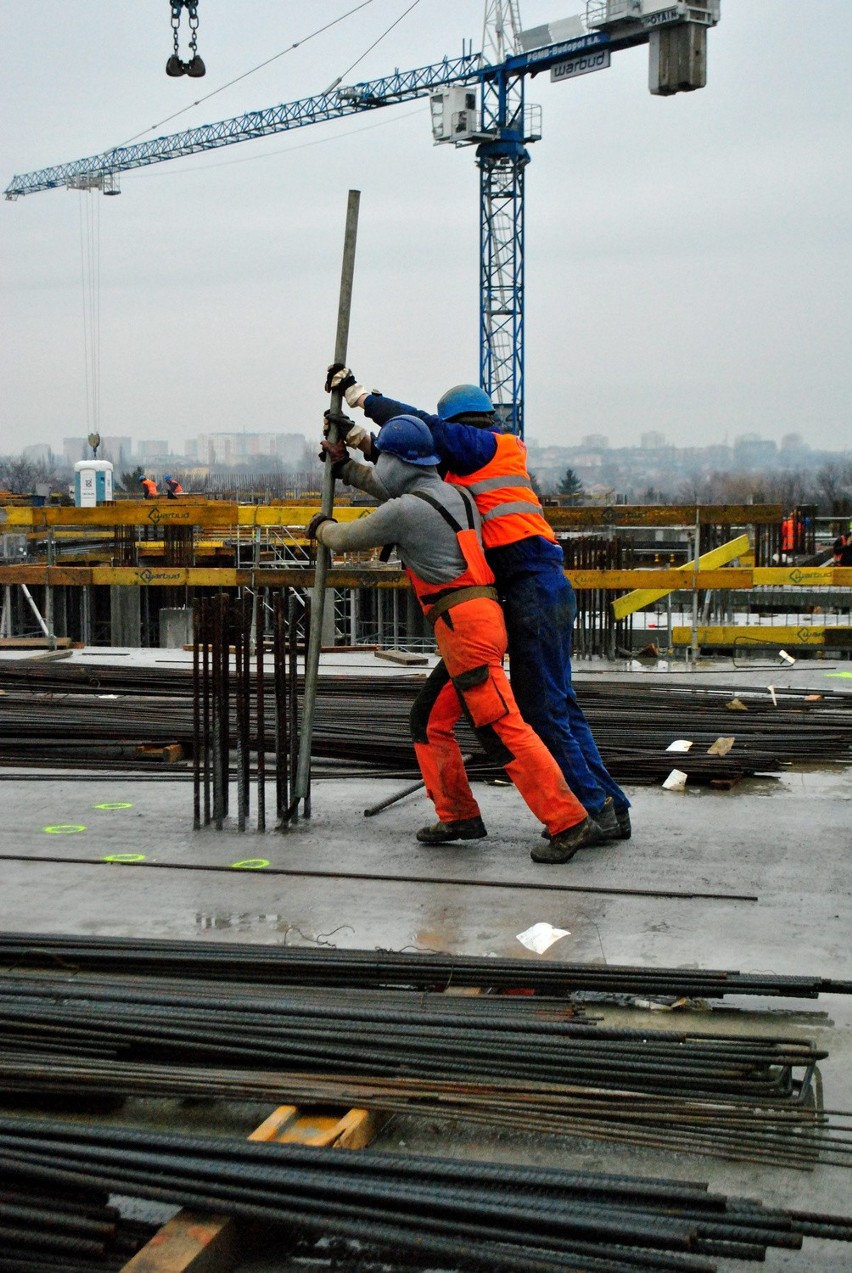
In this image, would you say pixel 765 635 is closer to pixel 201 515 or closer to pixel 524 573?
pixel 201 515

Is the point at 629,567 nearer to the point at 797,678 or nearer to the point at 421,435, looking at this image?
the point at 797,678

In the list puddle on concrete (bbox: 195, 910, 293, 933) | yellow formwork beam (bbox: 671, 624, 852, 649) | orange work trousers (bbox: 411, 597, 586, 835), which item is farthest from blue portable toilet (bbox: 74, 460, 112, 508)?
puddle on concrete (bbox: 195, 910, 293, 933)

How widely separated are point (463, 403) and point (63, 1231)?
4077 mm

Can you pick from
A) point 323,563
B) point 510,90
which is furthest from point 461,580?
point 510,90

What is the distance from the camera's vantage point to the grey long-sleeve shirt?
18.9 feet

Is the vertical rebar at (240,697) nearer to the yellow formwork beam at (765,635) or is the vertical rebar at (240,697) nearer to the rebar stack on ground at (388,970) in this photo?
the rebar stack on ground at (388,970)

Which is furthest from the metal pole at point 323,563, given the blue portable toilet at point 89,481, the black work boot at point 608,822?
the blue portable toilet at point 89,481

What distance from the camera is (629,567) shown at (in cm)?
1797

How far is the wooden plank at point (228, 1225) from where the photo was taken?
9.03 feet

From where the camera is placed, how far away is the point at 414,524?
5754 mm

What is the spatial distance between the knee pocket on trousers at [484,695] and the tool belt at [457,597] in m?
0.29

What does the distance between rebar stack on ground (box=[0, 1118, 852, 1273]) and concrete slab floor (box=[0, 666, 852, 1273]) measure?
156 mm

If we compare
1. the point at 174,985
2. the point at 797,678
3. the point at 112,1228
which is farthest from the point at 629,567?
the point at 112,1228

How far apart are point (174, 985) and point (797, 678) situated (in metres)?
8.46
